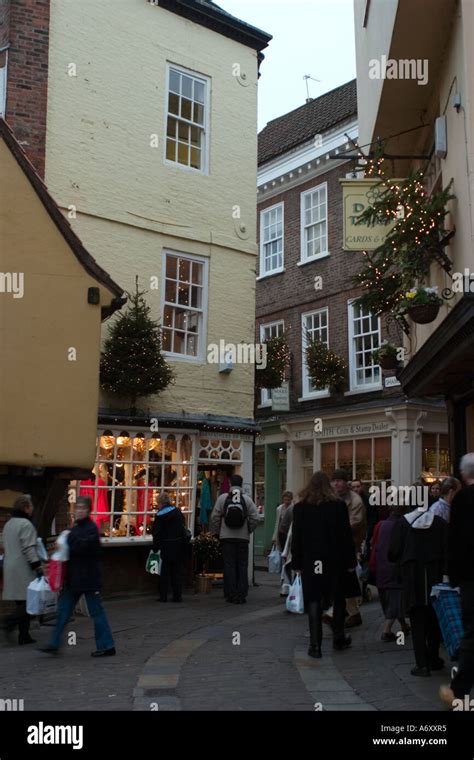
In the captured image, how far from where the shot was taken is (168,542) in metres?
13.6

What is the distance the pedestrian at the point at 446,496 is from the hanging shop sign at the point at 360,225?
4135mm

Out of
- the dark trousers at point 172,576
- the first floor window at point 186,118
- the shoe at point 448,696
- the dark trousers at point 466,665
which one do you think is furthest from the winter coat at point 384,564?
the first floor window at point 186,118

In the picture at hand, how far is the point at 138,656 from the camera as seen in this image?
29.1 feet

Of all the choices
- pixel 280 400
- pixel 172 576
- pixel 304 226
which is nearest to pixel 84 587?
pixel 172 576

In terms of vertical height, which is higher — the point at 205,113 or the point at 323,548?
the point at 205,113

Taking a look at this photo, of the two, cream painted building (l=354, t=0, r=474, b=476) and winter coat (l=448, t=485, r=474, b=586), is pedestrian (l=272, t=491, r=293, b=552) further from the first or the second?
winter coat (l=448, t=485, r=474, b=586)

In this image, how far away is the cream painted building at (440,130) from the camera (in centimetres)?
892

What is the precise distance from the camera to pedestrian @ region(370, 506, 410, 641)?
364 inches

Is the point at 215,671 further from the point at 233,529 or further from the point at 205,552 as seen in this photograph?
the point at 205,552

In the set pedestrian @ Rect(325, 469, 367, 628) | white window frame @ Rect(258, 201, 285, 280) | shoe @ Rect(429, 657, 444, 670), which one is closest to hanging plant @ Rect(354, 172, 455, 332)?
pedestrian @ Rect(325, 469, 367, 628)

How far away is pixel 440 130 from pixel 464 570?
604 cm

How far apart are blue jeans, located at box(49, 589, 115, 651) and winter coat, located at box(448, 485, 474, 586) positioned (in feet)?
12.8
